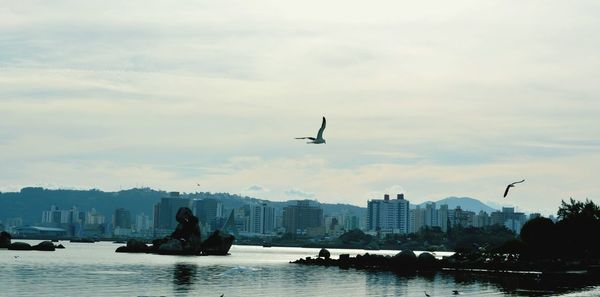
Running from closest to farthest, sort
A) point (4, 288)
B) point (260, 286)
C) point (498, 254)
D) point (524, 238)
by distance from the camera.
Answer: point (4, 288) → point (260, 286) → point (524, 238) → point (498, 254)

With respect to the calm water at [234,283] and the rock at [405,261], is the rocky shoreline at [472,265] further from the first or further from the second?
the calm water at [234,283]

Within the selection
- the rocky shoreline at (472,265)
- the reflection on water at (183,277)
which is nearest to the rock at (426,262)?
the rocky shoreline at (472,265)

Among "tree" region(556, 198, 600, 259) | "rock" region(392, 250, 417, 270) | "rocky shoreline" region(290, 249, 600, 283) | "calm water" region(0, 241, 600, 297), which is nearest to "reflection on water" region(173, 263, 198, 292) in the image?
"calm water" region(0, 241, 600, 297)

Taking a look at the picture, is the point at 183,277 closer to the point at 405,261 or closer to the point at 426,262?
the point at 426,262

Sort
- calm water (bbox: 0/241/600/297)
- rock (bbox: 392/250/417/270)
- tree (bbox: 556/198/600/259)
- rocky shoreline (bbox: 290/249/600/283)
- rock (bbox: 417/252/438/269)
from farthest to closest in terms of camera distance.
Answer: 1. rock (bbox: 392/250/417/270)
2. rock (bbox: 417/252/438/269)
3. tree (bbox: 556/198/600/259)
4. rocky shoreline (bbox: 290/249/600/283)
5. calm water (bbox: 0/241/600/297)

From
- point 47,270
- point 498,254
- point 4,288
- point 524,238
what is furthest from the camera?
point 498,254

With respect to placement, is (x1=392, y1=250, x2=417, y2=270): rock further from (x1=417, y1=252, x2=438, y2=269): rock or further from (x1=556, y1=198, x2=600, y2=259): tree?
(x1=556, y1=198, x2=600, y2=259): tree


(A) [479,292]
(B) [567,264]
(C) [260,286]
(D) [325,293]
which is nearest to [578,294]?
(A) [479,292]

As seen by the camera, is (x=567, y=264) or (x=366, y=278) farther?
(x=567, y=264)

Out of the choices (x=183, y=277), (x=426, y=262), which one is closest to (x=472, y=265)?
(x=426, y=262)

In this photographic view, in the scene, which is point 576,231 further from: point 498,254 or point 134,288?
point 134,288

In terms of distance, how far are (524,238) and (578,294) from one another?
59547 mm

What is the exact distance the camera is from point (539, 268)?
467ft

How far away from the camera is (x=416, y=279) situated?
132 meters
